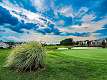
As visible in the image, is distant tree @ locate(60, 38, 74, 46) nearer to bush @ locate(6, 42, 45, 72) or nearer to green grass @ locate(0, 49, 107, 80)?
green grass @ locate(0, 49, 107, 80)

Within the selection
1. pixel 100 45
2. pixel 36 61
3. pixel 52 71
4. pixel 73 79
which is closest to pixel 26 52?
pixel 36 61

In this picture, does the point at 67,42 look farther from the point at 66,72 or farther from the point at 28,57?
the point at 66,72

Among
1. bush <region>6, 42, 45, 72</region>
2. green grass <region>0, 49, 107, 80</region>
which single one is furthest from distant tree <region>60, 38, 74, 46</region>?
bush <region>6, 42, 45, 72</region>

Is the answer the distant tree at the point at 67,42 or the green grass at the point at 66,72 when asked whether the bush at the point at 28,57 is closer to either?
the green grass at the point at 66,72

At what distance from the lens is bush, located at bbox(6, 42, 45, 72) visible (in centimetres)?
726

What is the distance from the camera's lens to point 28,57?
733cm

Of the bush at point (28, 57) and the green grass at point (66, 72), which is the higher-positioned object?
the bush at point (28, 57)

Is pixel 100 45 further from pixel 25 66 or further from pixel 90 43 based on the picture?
pixel 25 66

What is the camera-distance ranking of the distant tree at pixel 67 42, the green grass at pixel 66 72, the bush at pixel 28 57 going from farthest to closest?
the distant tree at pixel 67 42
the bush at pixel 28 57
the green grass at pixel 66 72

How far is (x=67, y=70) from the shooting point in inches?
282

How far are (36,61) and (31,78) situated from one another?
83cm

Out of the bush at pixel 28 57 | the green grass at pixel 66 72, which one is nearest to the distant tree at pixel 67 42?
the green grass at pixel 66 72

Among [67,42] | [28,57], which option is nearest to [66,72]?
[28,57]

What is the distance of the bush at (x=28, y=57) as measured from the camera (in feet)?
23.8
